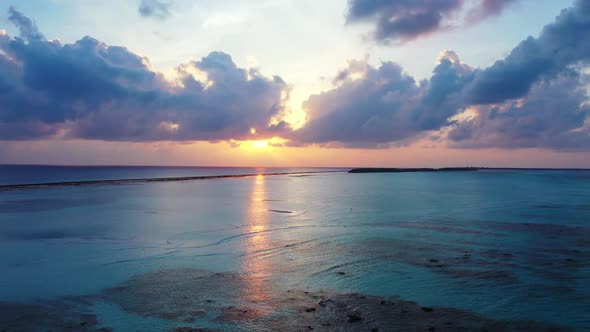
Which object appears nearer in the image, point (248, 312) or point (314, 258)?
point (248, 312)

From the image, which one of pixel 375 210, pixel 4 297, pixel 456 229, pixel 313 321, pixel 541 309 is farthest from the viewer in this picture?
pixel 375 210

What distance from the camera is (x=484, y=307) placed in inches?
408

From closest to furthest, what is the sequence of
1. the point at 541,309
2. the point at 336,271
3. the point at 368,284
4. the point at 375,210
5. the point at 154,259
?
the point at 541,309 → the point at 368,284 → the point at 336,271 → the point at 154,259 → the point at 375,210

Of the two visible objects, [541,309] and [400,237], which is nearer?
[541,309]

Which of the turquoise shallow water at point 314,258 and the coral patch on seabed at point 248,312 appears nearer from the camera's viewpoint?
the coral patch on seabed at point 248,312

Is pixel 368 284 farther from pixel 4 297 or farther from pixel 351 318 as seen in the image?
pixel 4 297

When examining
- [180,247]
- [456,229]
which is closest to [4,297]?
[180,247]

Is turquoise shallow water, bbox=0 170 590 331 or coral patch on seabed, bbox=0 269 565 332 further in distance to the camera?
turquoise shallow water, bbox=0 170 590 331

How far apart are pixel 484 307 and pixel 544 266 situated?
6.04 meters

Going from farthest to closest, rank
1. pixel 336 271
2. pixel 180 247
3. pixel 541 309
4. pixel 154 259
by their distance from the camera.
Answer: pixel 180 247 → pixel 154 259 → pixel 336 271 → pixel 541 309

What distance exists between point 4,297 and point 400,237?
56.9 feet

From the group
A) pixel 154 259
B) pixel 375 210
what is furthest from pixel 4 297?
pixel 375 210

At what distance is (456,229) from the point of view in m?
23.6

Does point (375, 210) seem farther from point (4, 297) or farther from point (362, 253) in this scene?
point (4, 297)
